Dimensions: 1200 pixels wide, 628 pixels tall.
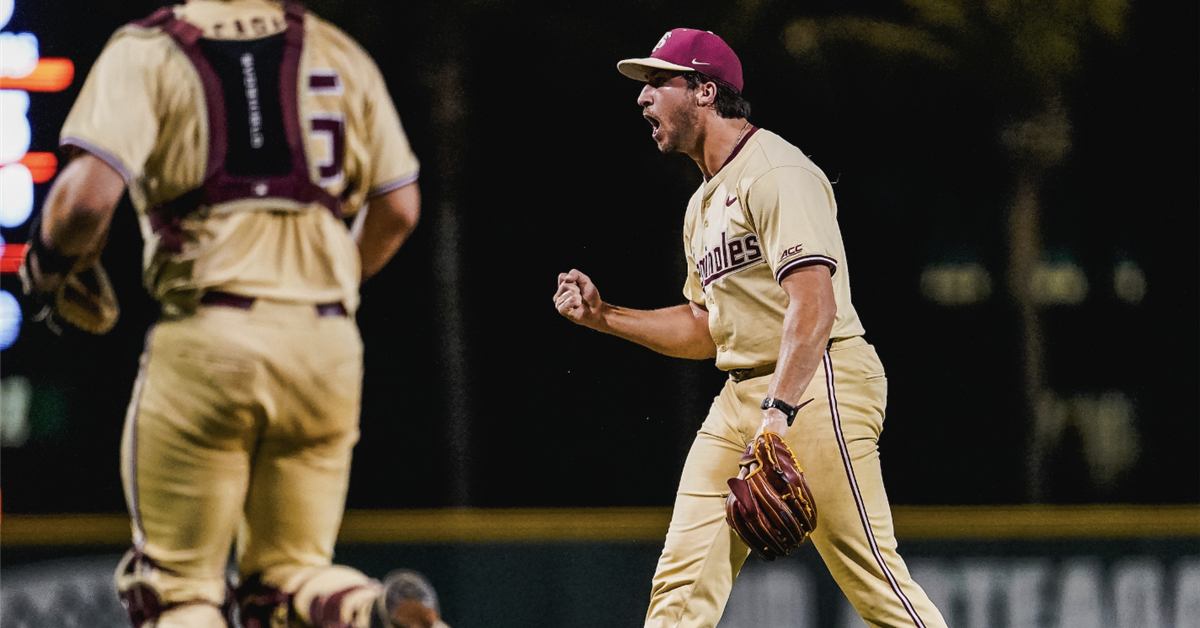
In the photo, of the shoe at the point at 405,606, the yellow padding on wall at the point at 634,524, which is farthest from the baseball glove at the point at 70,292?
the yellow padding on wall at the point at 634,524

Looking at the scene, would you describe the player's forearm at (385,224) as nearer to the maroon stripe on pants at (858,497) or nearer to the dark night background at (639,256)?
the maroon stripe on pants at (858,497)

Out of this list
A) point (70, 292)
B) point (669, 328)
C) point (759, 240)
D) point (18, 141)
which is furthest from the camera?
point (18, 141)

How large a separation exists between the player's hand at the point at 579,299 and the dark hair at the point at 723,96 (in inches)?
23.9

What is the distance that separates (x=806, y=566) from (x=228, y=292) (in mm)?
3259

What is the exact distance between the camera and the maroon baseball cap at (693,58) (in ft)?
12.3

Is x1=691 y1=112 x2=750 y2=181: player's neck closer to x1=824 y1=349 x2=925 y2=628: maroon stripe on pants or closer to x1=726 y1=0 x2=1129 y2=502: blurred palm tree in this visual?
x1=824 y1=349 x2=925 y2=628: maroon stripe on pants

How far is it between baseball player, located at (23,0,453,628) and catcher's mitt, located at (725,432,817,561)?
1007 millimetres

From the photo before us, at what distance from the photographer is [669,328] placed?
403 centimetres

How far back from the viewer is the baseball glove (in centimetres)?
262

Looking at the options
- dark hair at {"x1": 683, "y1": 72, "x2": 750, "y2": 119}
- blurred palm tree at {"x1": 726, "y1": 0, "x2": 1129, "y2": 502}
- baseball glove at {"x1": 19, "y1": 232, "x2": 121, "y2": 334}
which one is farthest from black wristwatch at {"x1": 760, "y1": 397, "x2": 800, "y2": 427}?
blurred palm tree at {"x1": 726, "y1": 0, "x2": 1129, "y2": 502}

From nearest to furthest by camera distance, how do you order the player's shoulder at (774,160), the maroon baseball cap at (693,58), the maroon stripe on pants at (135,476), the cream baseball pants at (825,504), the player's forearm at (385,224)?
the maroon stripe on pants at (135,476), the player's forearm at (385,224), the cream baseball pants at (825,504), the player's shoulder at (774,160), the maroon baseball cap at (693,58)

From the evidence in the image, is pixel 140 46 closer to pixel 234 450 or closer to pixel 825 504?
pixel 234 450

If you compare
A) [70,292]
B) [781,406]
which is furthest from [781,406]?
[70,292]

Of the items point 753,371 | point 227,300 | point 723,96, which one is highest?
point 723,96
